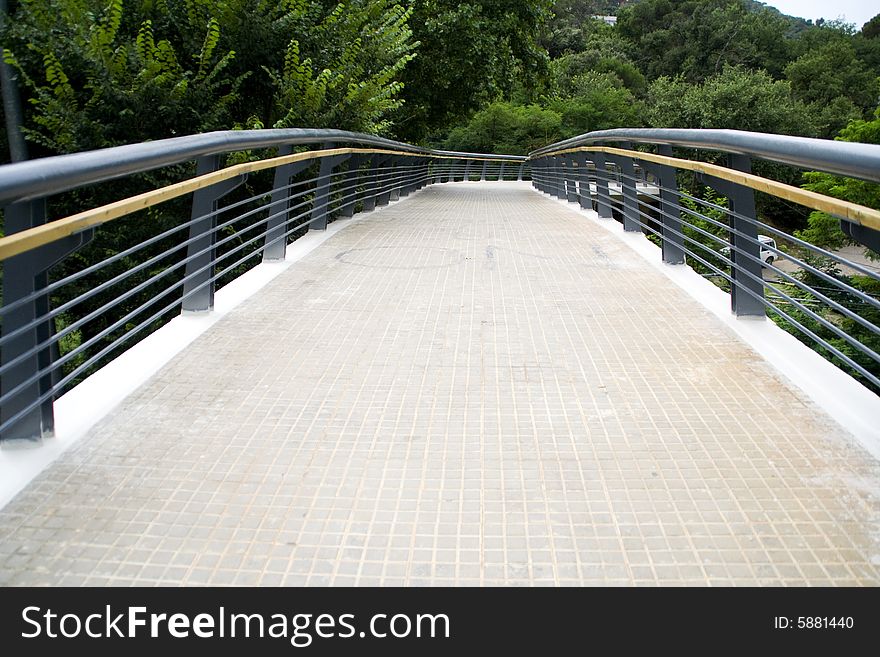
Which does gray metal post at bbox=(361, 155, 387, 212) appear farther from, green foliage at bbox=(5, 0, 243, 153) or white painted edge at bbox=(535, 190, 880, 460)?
white painted edge at bbox=(535, 190, 880, 460)

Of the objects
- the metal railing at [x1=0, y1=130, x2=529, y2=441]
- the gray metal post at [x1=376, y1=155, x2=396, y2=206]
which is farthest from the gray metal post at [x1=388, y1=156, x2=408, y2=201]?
the metal railing at [x1=0, y1=130, x2=529, y2=441]

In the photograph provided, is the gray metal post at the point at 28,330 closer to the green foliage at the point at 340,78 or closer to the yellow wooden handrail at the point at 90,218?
the yellow wooden handrail at the point at 90,218

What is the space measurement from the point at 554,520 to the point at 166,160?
8.66 feet

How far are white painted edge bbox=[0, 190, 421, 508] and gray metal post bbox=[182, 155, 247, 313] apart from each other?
0.10 meters

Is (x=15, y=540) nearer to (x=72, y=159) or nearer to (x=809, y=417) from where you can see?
(x=72, y=159)

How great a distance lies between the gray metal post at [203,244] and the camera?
5.04 meters

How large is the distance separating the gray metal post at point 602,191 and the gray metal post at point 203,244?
20.5 feet

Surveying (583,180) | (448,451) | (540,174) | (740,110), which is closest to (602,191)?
(583,180)

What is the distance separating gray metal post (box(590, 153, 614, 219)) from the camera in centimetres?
1060

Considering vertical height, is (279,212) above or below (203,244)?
above

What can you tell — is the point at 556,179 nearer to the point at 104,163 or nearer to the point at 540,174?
the point at 540,174

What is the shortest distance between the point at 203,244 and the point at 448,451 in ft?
8.44

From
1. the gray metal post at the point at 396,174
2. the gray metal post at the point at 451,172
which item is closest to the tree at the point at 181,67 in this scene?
the gray metal post at the point at 396,174

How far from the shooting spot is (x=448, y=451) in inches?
133
